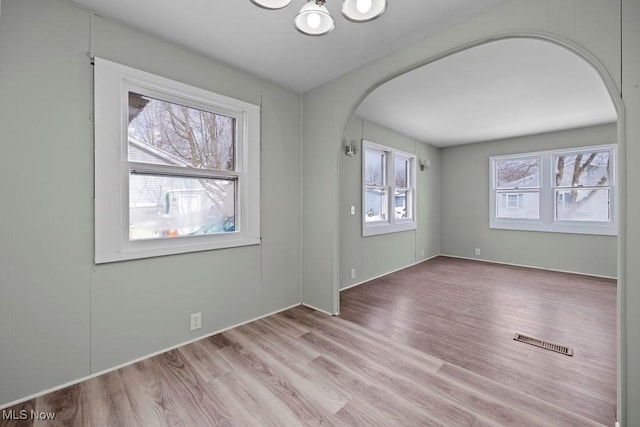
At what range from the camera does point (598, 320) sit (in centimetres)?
289

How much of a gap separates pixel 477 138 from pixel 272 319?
525 cm

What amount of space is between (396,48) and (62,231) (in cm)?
292

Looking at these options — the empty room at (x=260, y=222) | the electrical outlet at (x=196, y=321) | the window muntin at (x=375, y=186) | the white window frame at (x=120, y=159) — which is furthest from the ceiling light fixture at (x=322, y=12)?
the window muntin at (x=375, y=186)

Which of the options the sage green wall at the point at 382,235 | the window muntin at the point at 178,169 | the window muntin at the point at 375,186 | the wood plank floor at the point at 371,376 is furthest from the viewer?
the window muntin at the point at 375,186

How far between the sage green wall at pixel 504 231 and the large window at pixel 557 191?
141mm

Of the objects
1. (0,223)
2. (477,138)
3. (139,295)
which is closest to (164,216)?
(139,295)

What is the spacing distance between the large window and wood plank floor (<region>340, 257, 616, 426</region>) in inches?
39.2

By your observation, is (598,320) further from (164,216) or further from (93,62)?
(93,62)

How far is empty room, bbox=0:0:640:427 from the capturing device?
1.61 m

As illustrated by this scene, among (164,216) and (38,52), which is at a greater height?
(38,52)

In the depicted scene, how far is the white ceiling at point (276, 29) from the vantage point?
1.86m

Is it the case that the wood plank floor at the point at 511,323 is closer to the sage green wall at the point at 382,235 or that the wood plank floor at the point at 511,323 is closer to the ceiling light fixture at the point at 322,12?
the sage green wall at the point at 382,235

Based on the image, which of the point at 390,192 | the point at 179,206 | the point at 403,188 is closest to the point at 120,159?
the point at 179,206

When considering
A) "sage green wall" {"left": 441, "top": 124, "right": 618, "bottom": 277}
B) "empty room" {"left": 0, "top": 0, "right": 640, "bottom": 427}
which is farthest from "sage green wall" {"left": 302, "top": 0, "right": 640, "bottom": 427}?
"sage green wall" {"left": 441, "top": 124, "right": 618, "bottom": 277}
